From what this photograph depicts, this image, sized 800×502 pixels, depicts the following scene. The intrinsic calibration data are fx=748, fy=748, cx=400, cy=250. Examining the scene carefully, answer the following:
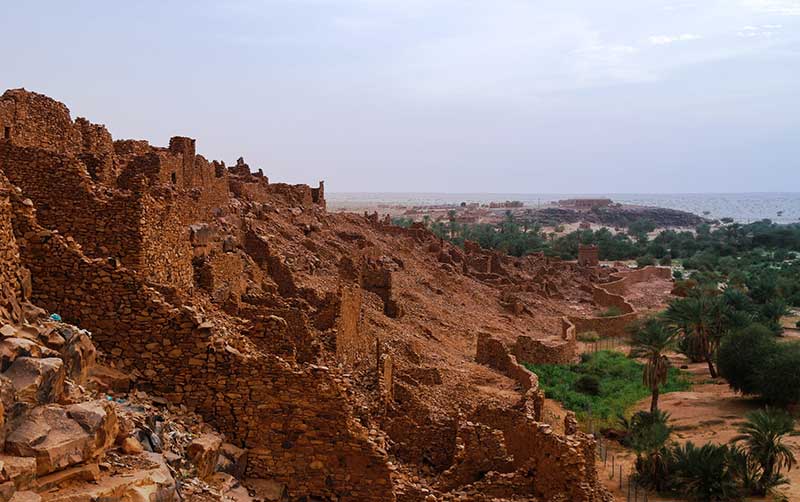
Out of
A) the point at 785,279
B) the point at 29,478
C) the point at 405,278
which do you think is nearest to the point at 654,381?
the point at 405,278

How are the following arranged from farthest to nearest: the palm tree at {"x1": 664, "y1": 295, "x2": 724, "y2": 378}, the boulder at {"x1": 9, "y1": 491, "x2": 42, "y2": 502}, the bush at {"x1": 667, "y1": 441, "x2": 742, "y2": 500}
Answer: the palm tree at {"x1": 664, "y1": 295, "x2": 724, "y2": 378}, the bush at {"x1": 667, "y1": 441, "x2": 742, "y2": 500}, the boulder at {"x1": 9, "y1": 491, "x2": 42, "y2": 502}

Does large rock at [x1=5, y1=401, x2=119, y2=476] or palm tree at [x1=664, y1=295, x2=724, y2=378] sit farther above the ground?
large rock at [x1=5, y1=401, x2=119, y2=476]

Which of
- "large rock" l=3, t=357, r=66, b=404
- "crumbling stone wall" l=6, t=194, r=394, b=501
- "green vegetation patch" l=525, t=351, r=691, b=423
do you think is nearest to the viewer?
"large rock" l=3, t=357, r=66, b=404

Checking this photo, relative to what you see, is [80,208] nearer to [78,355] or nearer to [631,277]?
[78,355]

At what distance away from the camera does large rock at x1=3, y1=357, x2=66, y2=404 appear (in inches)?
208

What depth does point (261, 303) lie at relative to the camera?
14117mm

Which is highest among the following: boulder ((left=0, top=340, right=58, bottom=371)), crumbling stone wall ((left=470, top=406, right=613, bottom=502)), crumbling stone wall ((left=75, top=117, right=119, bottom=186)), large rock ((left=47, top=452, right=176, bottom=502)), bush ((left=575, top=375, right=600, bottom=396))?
crumbling stone wall ((left=75, top=117, right=119, bottom=186))

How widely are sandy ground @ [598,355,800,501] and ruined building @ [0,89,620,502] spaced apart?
10.6 feet

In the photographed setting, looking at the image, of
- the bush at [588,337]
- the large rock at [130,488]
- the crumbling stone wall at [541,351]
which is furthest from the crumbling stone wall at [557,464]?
the bush at [588,337]

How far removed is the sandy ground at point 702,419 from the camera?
19.3 m

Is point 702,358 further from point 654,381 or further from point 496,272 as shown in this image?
point 496,272

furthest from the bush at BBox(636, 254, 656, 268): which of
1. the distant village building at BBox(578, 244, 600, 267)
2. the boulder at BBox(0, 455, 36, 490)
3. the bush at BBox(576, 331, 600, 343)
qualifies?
the boulder at BBox(0, 455, 36, 490)

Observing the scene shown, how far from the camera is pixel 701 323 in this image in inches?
1309

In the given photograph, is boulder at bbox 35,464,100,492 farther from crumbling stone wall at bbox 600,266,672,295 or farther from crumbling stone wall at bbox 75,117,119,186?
crumbling stone wall at bbox 600,266,672,295
